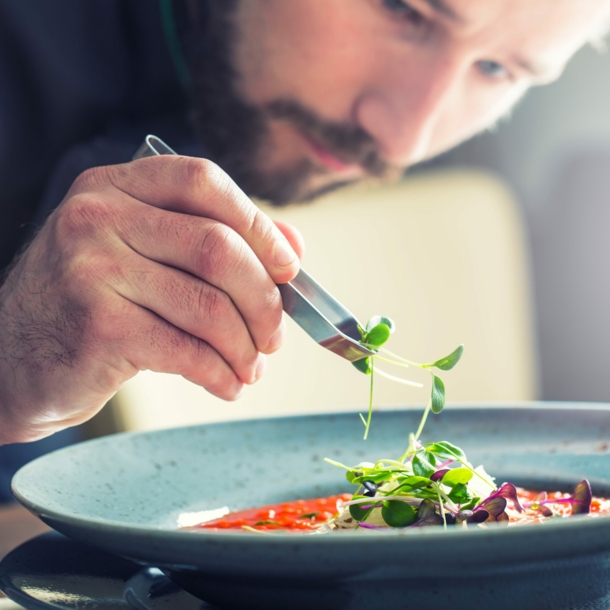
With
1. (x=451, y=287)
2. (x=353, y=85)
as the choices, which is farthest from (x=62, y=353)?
(x=451, y=287)

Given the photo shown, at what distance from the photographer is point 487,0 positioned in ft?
4.42

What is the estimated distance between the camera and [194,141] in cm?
200

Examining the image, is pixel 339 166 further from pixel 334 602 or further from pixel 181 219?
pixel 334 602

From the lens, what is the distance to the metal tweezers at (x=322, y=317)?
638 millimetres

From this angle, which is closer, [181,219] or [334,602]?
[334,602]

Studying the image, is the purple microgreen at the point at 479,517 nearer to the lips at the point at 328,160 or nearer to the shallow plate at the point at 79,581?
the shallow plate at the point at 79,581

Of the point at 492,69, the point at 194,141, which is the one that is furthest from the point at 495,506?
the point at 194,141

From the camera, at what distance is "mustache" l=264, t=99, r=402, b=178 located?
5.34 feet

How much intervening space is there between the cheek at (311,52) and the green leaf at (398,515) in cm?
112

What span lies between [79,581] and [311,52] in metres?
1.24

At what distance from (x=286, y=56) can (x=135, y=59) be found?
433 mm

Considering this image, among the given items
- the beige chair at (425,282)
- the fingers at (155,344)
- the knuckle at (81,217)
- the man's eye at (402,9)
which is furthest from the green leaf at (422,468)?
the beige chair at (425,282)

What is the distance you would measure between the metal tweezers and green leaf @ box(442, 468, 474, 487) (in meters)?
0.12

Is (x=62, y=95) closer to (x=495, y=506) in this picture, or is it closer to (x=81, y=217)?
(x=81, y=217)
